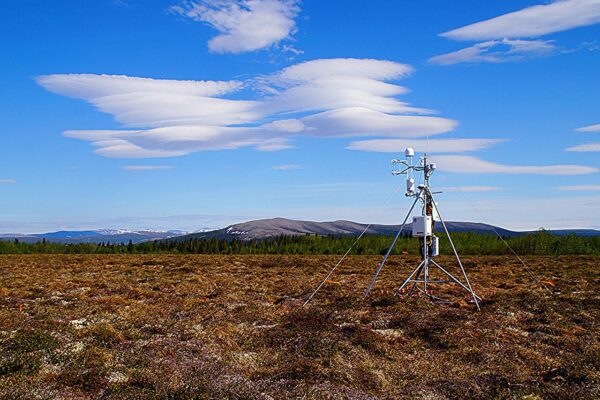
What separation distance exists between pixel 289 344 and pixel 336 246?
149ft

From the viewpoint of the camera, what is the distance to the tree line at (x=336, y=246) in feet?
169

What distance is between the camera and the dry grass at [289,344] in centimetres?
1033

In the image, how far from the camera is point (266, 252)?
195 ft

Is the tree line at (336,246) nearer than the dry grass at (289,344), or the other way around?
the dry grass at (289,344)

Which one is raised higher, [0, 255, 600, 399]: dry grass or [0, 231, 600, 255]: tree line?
[0, 231, 600, 255]: tree line

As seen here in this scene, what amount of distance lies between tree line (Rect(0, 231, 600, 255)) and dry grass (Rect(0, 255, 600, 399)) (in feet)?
97.5

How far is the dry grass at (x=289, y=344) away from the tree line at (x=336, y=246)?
2973cm

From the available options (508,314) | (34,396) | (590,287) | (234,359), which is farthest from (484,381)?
(590,287)

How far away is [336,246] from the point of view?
58.4 m

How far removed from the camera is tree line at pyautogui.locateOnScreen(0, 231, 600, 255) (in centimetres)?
5147

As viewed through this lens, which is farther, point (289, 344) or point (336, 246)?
point (336, 246)

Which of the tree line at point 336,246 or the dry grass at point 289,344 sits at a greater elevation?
the tree line at point 336,246

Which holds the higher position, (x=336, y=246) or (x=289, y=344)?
(x=336, y=246)

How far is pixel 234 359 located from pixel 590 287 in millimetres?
17278
